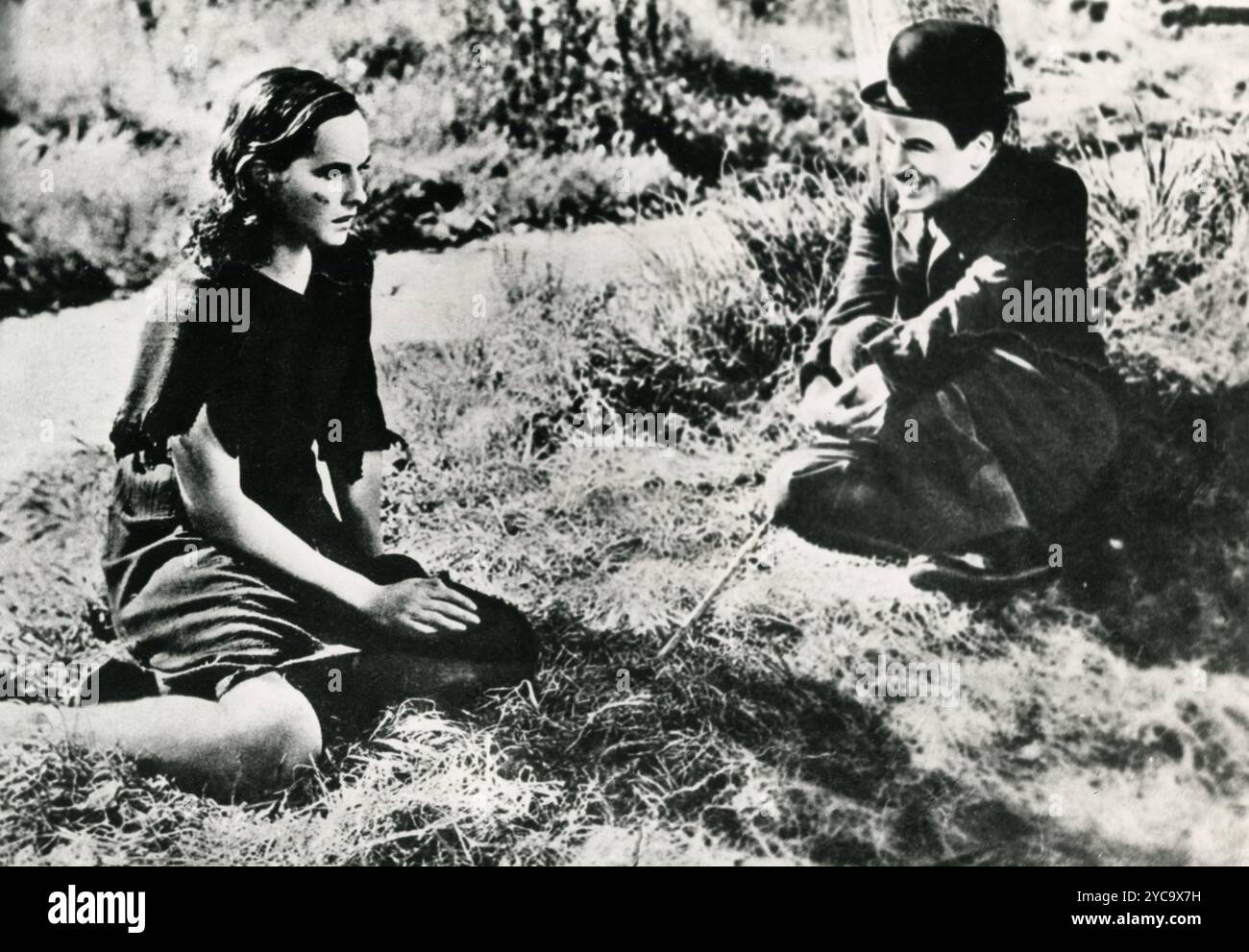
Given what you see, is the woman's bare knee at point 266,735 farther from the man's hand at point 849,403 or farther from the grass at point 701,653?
the man's hand at point 849,403

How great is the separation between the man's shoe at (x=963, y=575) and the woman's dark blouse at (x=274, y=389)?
197 centimetres

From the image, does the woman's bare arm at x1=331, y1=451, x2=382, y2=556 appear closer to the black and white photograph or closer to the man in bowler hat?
the black and white photograph

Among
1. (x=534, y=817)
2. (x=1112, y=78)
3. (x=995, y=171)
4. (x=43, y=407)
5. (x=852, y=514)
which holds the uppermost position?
(x=1112, y=78)

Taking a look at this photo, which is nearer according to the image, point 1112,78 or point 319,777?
point 319,777

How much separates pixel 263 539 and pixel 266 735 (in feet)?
2.16

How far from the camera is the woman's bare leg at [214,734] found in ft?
14.3

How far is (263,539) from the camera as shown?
4418 millimetres

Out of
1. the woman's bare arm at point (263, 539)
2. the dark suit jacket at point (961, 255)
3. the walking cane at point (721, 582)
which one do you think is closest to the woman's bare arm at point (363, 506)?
the woman's bare arm at point (263, 539)

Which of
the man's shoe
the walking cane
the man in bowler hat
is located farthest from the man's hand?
the man's shoe
